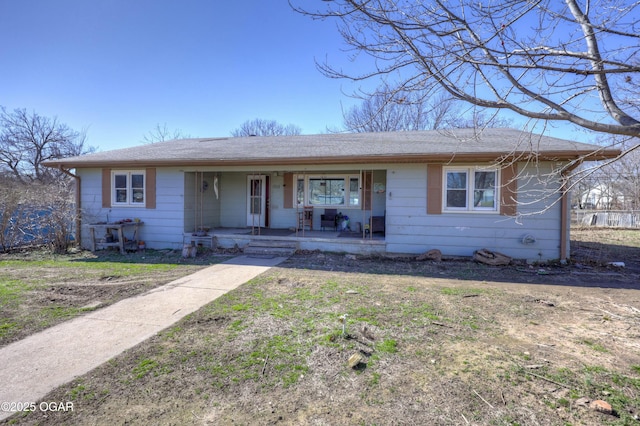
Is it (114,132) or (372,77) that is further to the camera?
(114,132)

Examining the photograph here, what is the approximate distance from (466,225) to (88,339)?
7.39 metres

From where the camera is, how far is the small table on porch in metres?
8.61

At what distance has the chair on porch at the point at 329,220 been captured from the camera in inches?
396

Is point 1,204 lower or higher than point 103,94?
lower

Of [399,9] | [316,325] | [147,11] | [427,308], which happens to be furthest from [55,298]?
[147,11]

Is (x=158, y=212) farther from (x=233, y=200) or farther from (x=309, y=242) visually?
(x=309, y=242)

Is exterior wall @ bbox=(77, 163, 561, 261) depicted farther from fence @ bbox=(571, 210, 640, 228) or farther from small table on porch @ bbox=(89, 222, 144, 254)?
fence @ bbox=(571, 210, 640, 228)

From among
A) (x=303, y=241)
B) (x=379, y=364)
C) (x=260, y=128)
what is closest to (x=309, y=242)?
(x=303, y=241)

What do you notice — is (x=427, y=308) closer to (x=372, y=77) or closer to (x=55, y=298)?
(x=372, y=77)

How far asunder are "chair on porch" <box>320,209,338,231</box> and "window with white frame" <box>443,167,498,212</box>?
369 cm

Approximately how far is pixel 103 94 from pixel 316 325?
17.8m

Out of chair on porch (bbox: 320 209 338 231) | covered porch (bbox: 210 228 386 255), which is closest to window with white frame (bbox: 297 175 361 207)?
chair on porch (bbox: 320 209 338 231)

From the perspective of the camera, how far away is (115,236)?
29.8ft

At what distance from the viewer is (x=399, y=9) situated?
123 inches
